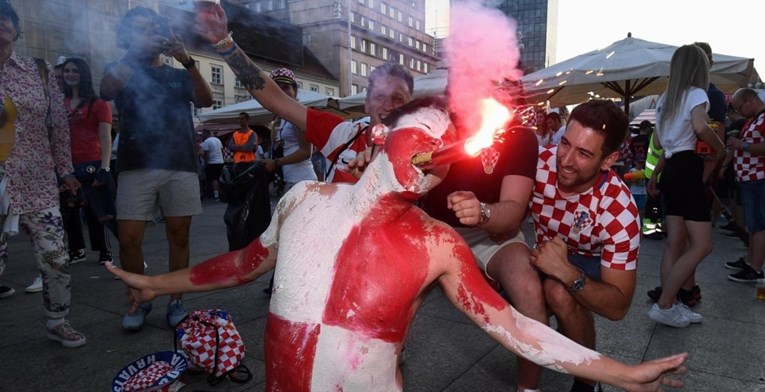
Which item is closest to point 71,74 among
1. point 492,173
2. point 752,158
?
point 492,173

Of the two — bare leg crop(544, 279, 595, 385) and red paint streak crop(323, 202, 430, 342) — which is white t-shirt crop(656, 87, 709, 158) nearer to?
bare leg crop(544, 279, 595, 385)

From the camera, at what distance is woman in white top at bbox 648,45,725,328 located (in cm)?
342

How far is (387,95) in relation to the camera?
108 inches

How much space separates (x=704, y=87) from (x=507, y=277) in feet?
8.26

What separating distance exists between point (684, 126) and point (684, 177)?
1.28ft

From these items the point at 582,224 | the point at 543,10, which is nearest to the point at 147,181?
the point at 582,224

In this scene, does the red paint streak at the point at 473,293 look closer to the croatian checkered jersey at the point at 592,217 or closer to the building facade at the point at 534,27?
the croatian checkered jersey at the point at 592,217

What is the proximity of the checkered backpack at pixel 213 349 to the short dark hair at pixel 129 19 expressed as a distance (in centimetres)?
179

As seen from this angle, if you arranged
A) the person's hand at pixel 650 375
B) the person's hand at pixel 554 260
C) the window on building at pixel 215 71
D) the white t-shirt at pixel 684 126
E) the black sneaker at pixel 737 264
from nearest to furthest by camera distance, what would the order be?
the person's hand at pixel 650 375
the person's hand at pixel 554 260
the white t-shirt at pixel 684 126
the window on building at pixel 215 71
the black sneaker at pixel 737 264

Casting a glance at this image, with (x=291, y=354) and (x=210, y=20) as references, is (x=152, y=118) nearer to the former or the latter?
(x=210, y=20)

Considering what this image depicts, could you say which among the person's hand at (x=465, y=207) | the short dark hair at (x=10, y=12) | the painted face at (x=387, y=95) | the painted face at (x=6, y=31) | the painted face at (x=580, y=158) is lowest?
the person's hand at (x=465, y=207)

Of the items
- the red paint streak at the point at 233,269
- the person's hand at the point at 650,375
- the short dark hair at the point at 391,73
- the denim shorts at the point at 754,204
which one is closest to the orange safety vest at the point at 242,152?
the short dark hair at the point at 391,73

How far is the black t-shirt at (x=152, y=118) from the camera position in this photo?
3170mm

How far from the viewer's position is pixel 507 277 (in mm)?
2340
